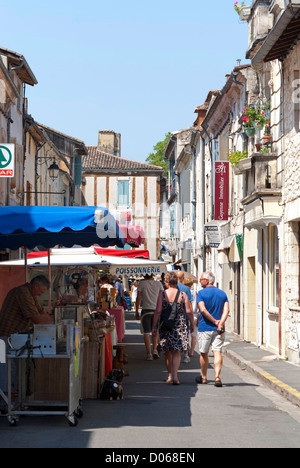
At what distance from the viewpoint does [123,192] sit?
61.5 meters

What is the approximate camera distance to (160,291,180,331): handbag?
1319cm

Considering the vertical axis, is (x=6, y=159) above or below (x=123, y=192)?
below

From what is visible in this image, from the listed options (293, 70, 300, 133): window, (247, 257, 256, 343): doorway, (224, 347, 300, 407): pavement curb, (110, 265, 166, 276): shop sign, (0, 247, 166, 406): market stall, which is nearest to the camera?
(0, 247, 166, 406): market stall

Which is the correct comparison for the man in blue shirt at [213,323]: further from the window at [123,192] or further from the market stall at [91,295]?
the window at [123,192]

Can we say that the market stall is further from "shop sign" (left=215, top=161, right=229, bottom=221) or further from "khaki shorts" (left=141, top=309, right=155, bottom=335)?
"shop sign" (left=215, top=161, right=229, bottom=221)

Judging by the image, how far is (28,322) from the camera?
9.80 metres

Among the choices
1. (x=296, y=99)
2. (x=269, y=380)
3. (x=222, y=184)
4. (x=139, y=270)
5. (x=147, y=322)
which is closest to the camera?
(x=269, y=380)

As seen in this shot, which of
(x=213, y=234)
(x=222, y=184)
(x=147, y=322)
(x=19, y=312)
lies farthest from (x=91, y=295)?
(x=213, y=234)

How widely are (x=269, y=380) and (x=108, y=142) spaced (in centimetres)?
6093

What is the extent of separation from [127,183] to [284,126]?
44619 mm

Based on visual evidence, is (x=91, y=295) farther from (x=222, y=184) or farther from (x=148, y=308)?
(x=222, y=184)

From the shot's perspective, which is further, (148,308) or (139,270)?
(139,270)

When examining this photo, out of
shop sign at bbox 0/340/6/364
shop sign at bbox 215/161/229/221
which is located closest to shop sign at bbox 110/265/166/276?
shop sign at bbox 0/340/6/364

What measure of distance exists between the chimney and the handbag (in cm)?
5975
